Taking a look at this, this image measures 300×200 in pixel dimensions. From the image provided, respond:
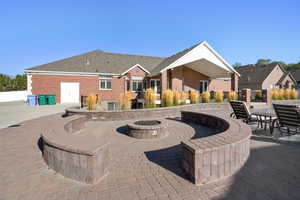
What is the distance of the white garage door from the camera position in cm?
1623

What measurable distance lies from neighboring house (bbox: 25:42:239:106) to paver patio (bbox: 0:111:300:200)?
10.6 metres

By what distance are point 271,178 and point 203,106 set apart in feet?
26.0

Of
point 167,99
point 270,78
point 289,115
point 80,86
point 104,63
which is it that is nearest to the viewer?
point 289,115

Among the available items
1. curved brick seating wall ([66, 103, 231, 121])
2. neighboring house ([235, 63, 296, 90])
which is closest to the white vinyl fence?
curved brick seating wall ([66, 103, 231, 121])

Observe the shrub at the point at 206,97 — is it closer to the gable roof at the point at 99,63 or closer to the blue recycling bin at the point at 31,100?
the gable roof at the point at 99,63

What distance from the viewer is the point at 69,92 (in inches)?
651

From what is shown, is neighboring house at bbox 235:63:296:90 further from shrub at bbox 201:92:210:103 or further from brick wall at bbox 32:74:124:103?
brick wall at bbox 32:74:124:103

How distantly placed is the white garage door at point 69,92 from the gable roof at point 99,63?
162 cm

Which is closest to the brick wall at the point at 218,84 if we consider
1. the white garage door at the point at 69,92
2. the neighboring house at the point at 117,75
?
the neighboring house at the point at 117,75

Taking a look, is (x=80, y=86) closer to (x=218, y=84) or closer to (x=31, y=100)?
(x=31, y=100)

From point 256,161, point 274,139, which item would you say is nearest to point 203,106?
point 274,139

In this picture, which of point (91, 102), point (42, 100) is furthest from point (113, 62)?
point (91, 102)

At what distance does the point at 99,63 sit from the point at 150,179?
734 inches

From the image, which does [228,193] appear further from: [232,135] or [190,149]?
[232,135]
